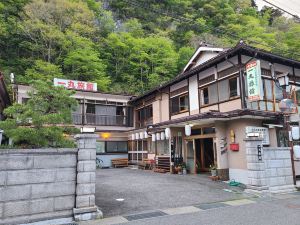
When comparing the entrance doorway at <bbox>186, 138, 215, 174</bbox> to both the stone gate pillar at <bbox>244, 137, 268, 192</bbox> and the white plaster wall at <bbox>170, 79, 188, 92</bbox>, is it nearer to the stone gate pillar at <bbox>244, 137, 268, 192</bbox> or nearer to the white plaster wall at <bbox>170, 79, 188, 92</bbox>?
the white plaster wall at <bbox>170, 79, 188, 92</bbox>

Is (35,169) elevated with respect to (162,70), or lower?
lower

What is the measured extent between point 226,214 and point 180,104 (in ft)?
36.7

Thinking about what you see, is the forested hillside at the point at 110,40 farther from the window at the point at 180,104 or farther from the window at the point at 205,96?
the window at the point at 205,96

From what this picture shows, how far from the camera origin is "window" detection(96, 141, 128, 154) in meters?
22.0

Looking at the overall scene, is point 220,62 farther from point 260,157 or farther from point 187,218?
point 187,218

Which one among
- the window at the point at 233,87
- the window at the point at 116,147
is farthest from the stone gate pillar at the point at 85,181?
the window at the point at 116,147

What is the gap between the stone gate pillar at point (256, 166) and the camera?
9117mm

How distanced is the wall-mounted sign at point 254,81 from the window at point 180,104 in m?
5.34

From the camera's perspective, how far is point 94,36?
34.9 m

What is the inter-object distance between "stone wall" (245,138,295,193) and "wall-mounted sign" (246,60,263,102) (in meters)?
2.65

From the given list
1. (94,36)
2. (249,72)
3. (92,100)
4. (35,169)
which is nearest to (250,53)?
(249,72)

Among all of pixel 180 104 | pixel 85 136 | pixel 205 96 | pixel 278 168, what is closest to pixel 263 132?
pixel 278 168

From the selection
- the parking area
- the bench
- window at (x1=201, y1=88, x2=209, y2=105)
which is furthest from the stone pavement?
the bench

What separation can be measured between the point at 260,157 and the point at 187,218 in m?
4.69
